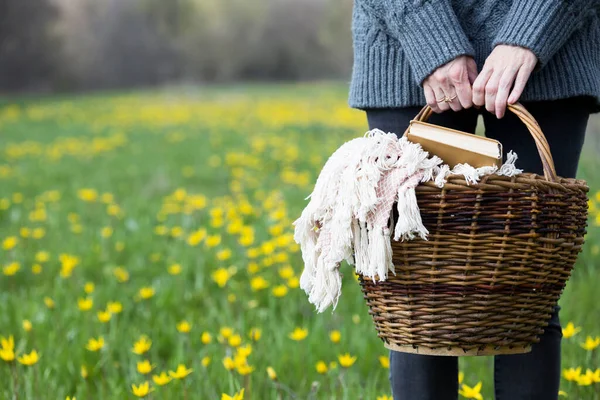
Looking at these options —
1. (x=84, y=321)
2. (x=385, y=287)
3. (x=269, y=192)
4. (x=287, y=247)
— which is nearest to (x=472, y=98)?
(x=385, y=287)

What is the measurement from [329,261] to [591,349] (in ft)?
3.56

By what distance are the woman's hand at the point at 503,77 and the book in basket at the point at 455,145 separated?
10cm

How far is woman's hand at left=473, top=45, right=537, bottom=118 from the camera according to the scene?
4.37ft

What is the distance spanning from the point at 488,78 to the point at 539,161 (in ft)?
0.81

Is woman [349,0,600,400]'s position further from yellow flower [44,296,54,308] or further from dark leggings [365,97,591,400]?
yellow flower [44,296,54,308]

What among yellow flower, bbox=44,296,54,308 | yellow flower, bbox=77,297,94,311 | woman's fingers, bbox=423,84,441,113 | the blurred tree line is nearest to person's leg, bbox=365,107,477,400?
woman's fingers, bbox=423,84,441,113

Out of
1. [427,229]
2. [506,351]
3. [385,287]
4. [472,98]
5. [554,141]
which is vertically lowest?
[506,351]

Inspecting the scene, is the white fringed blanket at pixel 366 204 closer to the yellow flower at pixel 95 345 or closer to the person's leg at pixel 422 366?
the person's leg at pixel 422 366

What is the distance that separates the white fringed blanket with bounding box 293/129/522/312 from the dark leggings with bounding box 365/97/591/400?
0.58ft

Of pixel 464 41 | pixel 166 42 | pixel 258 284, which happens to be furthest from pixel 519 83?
pixel 166 42

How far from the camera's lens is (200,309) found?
9.19 feet

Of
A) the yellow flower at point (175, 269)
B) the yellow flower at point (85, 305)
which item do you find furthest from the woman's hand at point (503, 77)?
the yellow flower at point (175, 269)

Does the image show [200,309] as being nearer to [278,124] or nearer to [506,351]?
[506,351]

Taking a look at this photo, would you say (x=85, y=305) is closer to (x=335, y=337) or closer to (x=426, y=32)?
(x=335, y=337)
